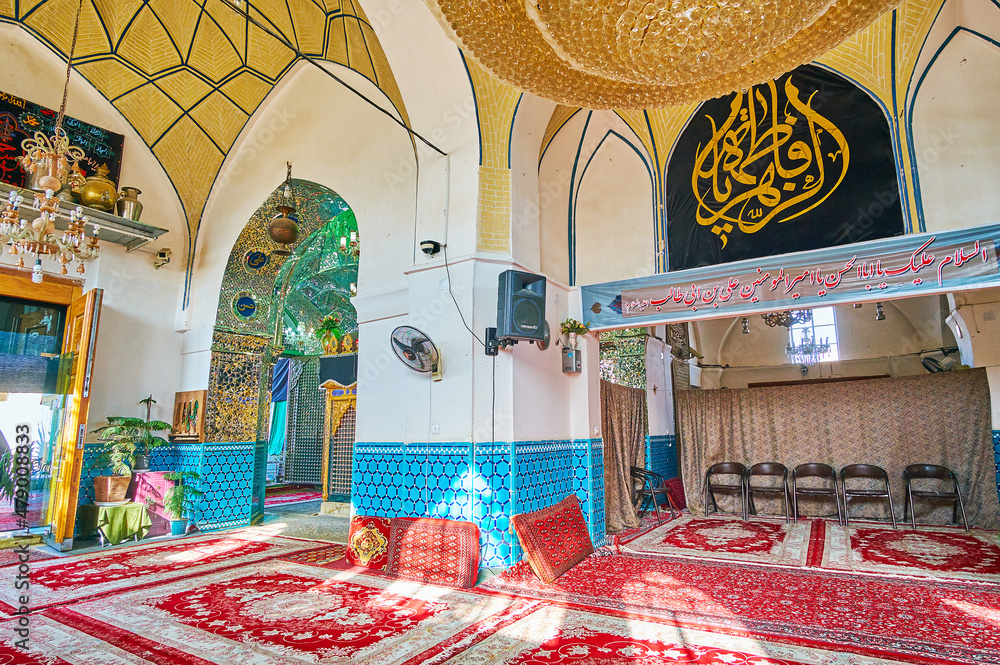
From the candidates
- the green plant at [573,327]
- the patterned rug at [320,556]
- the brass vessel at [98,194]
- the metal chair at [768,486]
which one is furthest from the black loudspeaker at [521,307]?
the brass vessel at [98,194]

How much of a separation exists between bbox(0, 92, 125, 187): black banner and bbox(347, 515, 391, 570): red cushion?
17.2 ft

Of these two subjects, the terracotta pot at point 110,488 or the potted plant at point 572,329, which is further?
the terracotta pot at point 110,488

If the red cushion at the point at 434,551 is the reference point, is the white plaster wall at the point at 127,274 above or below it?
above

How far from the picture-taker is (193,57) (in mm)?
6844

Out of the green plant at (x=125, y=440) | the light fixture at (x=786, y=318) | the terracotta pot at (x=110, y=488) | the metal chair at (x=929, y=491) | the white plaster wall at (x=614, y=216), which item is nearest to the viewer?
the white plaster wall at (x=614, y=216)

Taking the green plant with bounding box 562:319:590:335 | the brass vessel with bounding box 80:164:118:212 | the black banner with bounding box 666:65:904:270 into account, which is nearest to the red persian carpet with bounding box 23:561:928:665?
the green plant with bounding box 562:319:590:335

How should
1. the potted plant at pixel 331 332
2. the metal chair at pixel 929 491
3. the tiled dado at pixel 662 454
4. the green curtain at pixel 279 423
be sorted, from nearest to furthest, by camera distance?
the metal chair at pixel 929 491, the tiled dado at pixel 662 454, the potted plant at pixel 331 332, the green curtain at pixel 279 423

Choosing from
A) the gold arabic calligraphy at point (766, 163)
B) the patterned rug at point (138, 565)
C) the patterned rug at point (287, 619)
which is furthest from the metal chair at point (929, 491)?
the patterned rug at point (138, 565)

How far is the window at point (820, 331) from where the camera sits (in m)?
12.1

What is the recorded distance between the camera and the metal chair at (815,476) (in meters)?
7.20

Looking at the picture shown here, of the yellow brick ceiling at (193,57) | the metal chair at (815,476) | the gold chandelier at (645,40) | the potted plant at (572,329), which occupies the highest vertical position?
the yellow brick ceiling at (193,57)

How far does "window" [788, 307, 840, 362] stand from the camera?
12.1m

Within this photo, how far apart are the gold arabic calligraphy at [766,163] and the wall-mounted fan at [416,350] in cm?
284

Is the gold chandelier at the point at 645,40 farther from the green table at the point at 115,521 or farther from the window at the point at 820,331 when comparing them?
the window at the point at 820,331
